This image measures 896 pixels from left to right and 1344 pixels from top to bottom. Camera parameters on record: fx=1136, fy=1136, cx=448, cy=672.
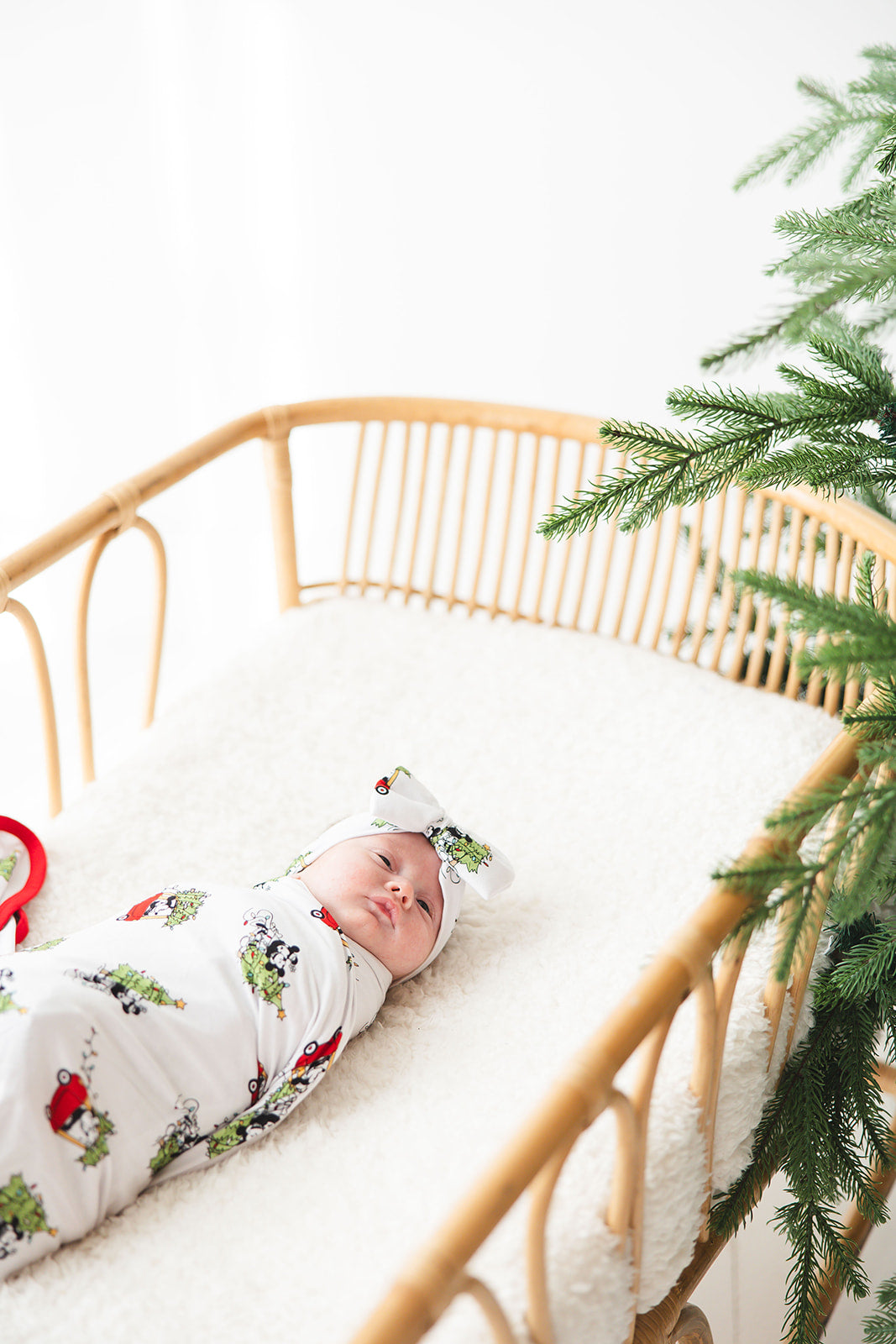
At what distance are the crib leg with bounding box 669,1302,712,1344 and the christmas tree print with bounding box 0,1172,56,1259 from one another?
1.73ft

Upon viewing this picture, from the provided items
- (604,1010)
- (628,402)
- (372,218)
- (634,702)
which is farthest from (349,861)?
(372,218)

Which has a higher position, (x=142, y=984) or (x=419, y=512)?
(x=419, y=512)

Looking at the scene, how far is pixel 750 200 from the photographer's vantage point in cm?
176

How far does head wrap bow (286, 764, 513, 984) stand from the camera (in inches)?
44.8

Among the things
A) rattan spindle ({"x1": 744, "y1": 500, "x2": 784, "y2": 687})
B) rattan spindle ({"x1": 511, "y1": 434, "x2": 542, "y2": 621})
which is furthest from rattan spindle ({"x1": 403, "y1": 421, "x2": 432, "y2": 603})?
rattan spindle ({"x1": 744, "y1": 500, "x2": 784, "y2": 687})

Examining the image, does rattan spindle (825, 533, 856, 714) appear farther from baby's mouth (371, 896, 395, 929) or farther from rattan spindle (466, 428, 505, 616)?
baby's mouth (371, 896, 395, 929)

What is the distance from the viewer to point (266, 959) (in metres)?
0.99

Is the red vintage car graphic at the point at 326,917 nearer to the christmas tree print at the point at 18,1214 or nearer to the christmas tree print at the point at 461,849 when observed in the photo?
the christmas tree print at the point at 461,849

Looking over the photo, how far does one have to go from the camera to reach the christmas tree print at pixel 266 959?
978mm

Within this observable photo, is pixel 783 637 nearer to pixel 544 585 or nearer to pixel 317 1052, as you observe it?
pixel 544 585

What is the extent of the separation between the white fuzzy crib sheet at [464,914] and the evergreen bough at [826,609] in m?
0.09

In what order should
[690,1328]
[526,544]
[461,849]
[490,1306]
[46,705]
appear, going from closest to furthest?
[490,1306] → [690,1328] → [461,849] → [46,705] → [526,544]

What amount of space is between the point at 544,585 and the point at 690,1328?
3.30 feet

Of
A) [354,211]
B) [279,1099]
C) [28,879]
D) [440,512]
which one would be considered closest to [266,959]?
[279,1099]
